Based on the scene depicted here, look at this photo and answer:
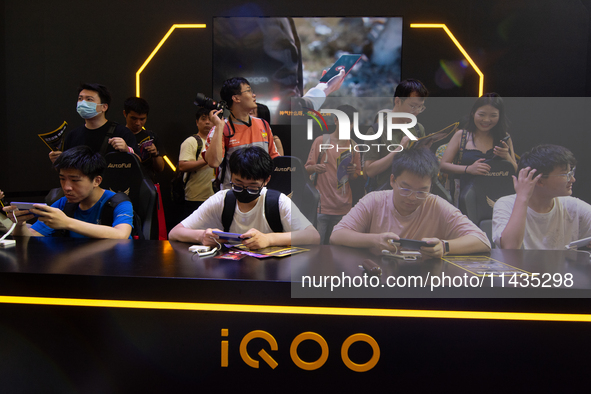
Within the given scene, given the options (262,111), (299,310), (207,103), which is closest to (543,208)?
(299,310)

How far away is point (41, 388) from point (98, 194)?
1.04m

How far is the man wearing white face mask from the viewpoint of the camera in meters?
2.64

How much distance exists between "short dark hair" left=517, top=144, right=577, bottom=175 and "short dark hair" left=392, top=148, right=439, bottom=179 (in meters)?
0.33

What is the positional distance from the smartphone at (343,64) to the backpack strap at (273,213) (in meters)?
2.70

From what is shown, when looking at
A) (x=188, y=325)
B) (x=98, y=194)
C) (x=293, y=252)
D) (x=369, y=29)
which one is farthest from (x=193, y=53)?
(x=188, y=325)

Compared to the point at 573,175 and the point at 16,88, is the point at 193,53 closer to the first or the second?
the point at 16,88

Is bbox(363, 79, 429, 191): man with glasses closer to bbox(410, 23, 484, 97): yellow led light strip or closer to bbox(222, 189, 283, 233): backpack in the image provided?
bbox(222, 189, 283, 233): backpack

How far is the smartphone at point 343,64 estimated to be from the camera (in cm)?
406

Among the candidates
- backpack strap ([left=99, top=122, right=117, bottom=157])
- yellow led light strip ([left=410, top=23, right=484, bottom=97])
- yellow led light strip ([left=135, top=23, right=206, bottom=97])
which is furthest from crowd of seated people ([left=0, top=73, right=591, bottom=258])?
yellow led light strip ([left=410, top=23, right=484, bottom=97])

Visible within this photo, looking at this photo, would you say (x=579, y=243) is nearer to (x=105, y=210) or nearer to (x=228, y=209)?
(x=228, y=209)

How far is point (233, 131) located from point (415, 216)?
137 centimetres

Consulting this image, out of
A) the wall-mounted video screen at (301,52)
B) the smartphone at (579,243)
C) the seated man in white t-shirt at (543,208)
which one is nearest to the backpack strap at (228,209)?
the seated man in white t-shirt at (543,208)

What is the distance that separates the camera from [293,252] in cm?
151

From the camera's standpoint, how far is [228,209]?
1820mm
